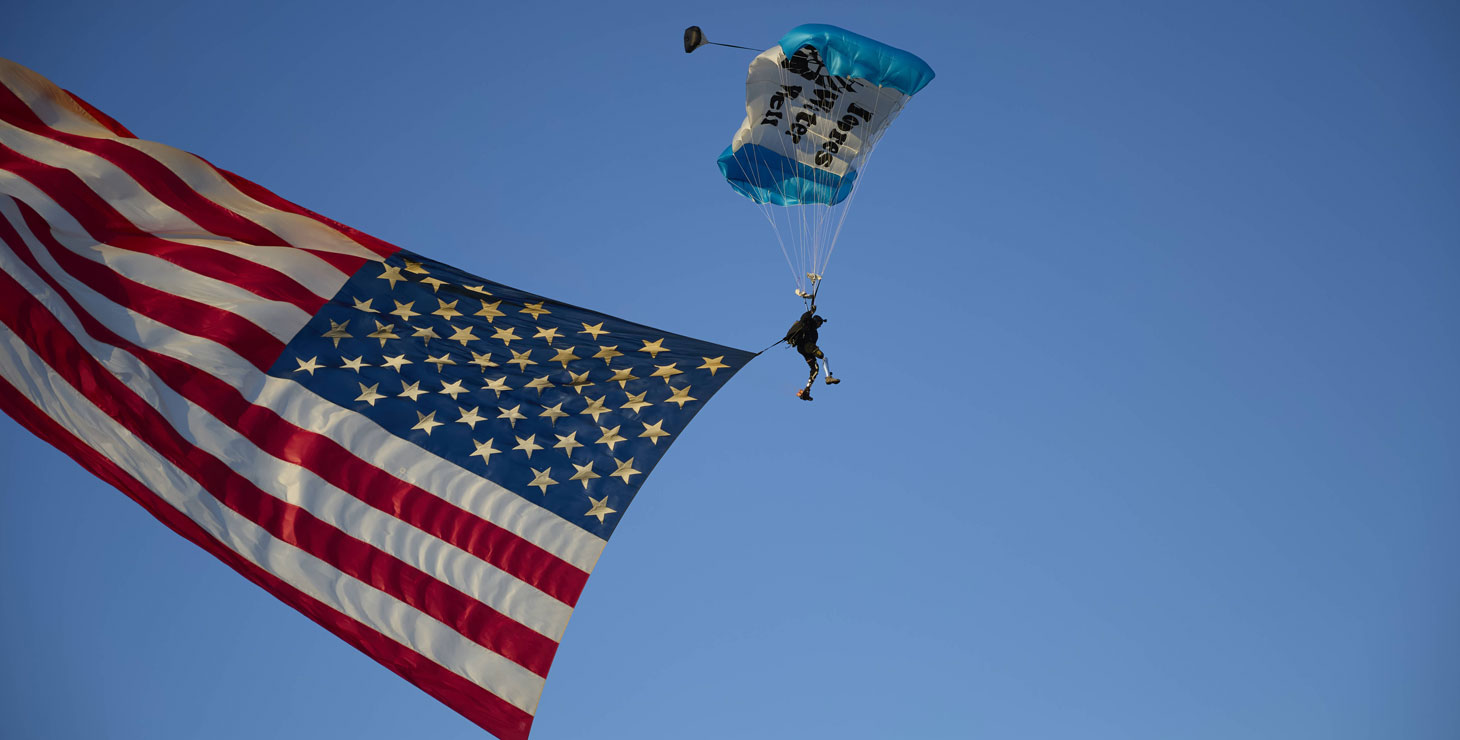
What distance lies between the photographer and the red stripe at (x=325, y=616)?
8570 millimetres

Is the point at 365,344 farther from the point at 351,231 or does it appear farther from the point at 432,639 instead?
the point at 432,639

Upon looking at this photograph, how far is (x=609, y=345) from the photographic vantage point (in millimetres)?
10234

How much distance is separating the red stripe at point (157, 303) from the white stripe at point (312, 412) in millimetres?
53

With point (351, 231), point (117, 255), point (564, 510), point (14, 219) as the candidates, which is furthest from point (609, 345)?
point (14, 219)

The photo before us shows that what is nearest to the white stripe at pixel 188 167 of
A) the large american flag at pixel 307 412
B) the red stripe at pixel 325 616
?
the large american flag at pixel 307 412

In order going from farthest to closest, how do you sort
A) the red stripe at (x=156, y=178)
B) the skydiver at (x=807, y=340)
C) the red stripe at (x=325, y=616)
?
1. the skydiver at (x=807, y=340)
2. the red stripe at (x=156, y=178)
3. the red stripe at (x=325, y=616)

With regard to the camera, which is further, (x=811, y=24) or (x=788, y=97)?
Answer: (x=788, y=97)

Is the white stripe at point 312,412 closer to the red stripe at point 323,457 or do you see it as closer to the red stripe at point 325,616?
the red stripe at point 323,457

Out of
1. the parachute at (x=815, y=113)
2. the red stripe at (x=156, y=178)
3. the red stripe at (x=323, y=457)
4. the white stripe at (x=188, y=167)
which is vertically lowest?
the red stripe at (x=323, y=457)

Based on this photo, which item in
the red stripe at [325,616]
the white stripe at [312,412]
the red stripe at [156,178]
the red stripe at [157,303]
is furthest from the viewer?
the red stripe at [156,178]

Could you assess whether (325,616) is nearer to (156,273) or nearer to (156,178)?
(156,273)

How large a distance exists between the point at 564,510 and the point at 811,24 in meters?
8.98

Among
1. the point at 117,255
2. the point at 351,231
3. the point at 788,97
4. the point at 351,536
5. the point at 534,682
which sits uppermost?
the point at 788,97

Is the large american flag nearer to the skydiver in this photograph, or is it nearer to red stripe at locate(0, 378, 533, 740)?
red stripe at locate(0, 378, 533, 740)
